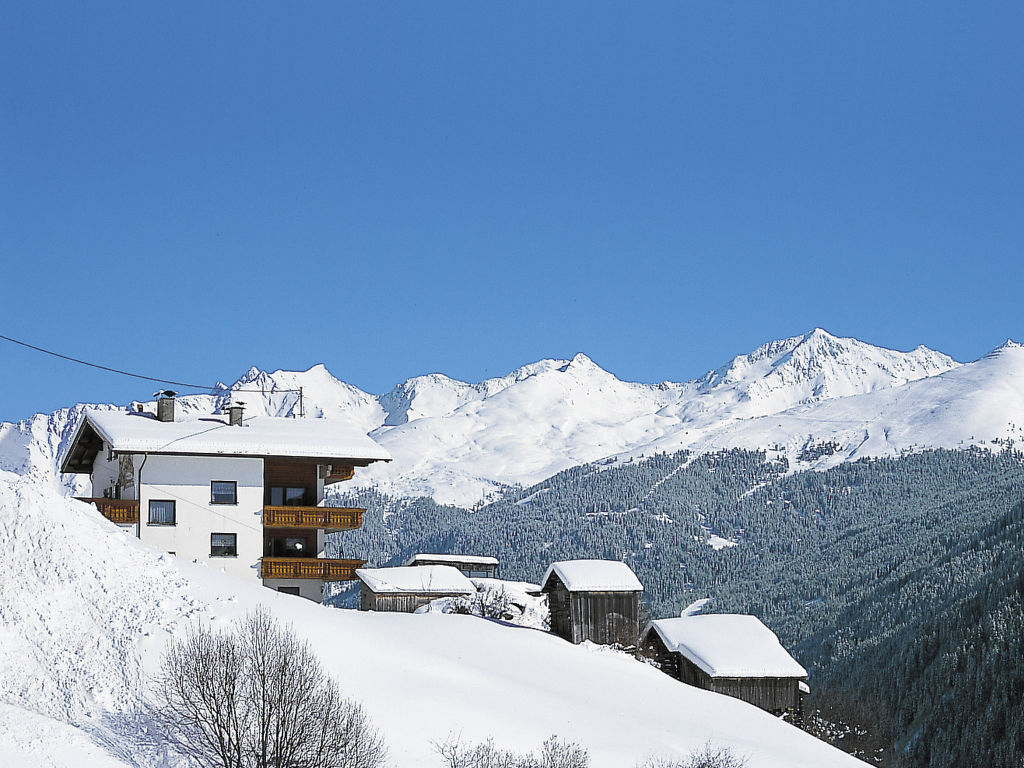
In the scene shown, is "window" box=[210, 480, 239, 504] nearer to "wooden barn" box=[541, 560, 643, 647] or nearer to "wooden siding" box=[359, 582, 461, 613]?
"wooden siding" box=[359, 582, 461, 613]

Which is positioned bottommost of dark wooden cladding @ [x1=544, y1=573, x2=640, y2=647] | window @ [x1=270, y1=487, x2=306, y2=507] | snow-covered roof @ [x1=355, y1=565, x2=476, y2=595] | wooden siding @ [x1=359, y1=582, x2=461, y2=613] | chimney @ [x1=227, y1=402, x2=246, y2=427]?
dark wooden cladding @ [x1=544, y1=573, x2=640, y2=647]

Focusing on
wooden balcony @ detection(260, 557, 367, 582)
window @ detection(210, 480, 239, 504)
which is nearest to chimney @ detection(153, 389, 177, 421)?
window @ detection(210, 480, 239, 504)

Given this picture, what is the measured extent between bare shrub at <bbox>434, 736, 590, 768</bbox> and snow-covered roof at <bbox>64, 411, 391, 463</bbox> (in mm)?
27856

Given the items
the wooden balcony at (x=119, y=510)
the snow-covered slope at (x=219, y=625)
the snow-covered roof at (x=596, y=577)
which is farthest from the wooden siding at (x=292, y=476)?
the snow-covered slope at (x=219, y=625)

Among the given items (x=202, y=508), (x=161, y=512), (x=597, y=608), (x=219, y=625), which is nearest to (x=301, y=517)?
(x=202, y=508)

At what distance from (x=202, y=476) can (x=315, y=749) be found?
31395 millimetres

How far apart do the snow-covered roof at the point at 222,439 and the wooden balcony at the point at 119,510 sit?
2348 millimetres

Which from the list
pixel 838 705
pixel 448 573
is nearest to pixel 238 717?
pixel 448 573

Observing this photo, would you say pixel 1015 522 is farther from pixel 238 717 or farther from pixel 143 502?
pixel 238 717

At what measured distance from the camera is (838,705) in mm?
71750

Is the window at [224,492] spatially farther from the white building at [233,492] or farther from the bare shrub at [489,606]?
the bare shrub at [489,606]

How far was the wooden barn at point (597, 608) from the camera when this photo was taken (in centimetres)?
4853

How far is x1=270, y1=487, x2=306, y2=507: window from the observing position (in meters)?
56.2

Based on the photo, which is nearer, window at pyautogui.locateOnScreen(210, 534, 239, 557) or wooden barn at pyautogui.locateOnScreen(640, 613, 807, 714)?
wooden barn at pyautogui.locateOnScreen(640, 613, 807, 714)
